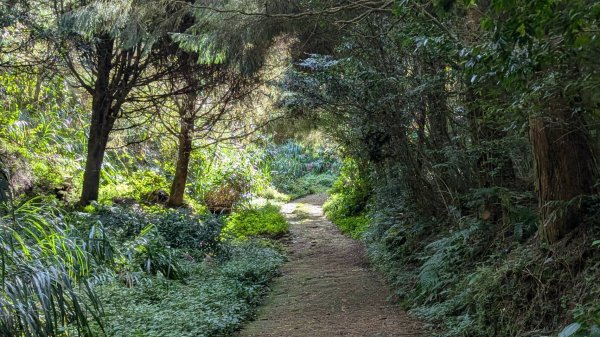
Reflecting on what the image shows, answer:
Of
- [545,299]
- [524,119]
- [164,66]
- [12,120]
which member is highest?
[164,66]

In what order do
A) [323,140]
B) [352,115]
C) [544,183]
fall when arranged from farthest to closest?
[323,140] → [352,115] → [544,183]

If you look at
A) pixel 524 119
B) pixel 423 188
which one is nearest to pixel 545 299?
pixel 524 119

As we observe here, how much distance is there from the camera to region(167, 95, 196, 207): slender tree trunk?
1320 centimetres

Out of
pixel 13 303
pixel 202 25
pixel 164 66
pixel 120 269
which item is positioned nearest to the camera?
pixel 13 303

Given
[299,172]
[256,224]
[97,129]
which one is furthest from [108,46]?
[299,172]

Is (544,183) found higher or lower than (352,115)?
lower

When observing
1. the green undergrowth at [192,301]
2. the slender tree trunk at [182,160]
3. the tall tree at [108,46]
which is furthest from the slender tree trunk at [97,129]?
the green undergrowth at [192,301]

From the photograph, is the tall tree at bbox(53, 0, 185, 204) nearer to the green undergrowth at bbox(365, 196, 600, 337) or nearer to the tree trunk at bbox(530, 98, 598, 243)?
the green undergrowth at bbox(365, 196, 600, 337)

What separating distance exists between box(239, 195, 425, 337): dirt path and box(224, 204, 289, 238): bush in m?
2.03

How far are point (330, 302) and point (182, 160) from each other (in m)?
7.63

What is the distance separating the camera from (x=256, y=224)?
14.9 metres

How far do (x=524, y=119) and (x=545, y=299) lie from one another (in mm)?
1445

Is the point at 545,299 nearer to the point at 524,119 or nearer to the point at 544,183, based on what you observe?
the point at 544,183

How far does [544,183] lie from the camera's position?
16.4ft
